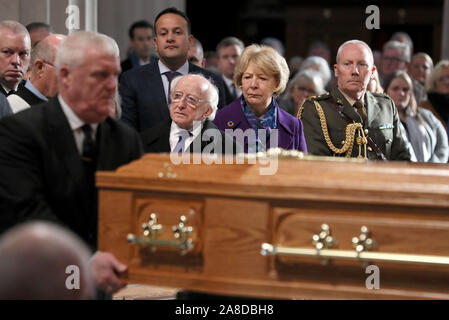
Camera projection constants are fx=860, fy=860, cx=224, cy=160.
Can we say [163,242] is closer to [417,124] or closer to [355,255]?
[355,255]

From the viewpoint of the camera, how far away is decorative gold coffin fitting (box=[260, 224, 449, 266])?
3.08m

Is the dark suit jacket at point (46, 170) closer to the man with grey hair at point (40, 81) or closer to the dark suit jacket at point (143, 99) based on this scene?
the man with grey hair at point (40, 81)

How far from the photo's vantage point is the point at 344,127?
5.51m

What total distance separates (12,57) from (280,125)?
6.00 feet

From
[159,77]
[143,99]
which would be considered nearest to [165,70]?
[159,77]

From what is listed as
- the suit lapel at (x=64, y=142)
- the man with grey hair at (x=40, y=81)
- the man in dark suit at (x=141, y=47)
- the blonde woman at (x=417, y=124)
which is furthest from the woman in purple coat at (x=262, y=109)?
the man in dark suit at (x=141, y=47)

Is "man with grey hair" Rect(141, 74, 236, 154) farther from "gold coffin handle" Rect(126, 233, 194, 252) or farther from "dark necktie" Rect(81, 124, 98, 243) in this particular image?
"gold coffin handle" Rect(126, 233, 194, 252)

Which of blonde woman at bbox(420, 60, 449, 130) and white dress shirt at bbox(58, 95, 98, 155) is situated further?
blonde woman at bbox(420, 60, 449, 130)

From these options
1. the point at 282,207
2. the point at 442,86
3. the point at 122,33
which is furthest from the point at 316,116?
the point at 122,33

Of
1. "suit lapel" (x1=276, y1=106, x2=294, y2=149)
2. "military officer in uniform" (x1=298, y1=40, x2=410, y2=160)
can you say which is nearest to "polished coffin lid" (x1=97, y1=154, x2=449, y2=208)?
"suit lapel" (x1=276, y1=106, x2=294, y2=149)

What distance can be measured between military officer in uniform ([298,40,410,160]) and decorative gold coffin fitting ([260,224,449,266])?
2.34 meters

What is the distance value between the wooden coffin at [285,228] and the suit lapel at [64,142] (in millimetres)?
134

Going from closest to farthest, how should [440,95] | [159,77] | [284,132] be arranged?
[284,132]
[159,77]
[440,95]

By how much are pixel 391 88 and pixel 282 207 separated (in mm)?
4528
